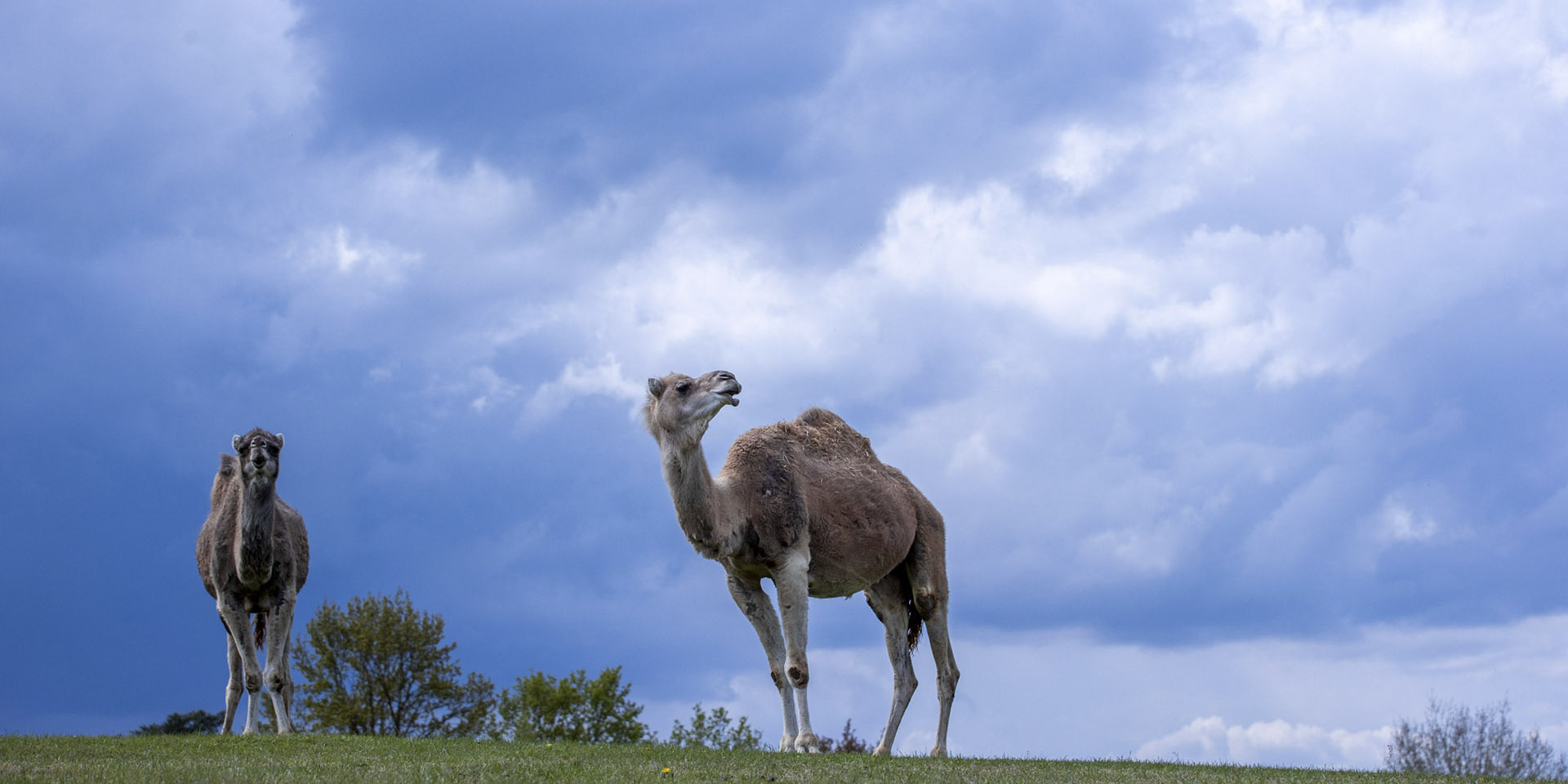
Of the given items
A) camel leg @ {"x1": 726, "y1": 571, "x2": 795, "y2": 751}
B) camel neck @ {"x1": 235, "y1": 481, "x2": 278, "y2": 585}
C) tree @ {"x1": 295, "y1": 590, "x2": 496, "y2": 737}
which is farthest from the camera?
tree @ {"x1": 295, "y1": 590, "x2": 496, "y2": 737}

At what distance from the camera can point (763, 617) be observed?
16281mm

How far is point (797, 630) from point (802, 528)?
4.39 ft

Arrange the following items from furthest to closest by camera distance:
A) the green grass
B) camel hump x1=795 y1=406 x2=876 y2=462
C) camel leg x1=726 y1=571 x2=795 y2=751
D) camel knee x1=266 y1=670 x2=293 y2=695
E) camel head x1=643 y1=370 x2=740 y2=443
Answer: camel knee x1=266 y1=670 x2=293 y2=695 → camel hump x1=795 y1=406 x2=876 y2=462 → camel leg x1=726 y1=571 x2=795 y2=751 → camel head x1=643 y1=370 x2=740 y2=443 → the green grass

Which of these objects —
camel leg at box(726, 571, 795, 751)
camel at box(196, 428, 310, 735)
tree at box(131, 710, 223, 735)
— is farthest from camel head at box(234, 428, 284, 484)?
tree at box(131, 710, 223, 735)

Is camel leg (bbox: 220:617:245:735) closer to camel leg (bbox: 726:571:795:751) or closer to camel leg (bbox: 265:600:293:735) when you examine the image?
camel leg (bbox: 265:600:293:735)

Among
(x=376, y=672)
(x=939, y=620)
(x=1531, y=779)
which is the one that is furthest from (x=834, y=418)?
(x=376, y=672)

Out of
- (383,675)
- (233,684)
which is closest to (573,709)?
(383,675)

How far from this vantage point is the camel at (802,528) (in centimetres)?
1512

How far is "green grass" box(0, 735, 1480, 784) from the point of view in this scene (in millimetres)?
11117

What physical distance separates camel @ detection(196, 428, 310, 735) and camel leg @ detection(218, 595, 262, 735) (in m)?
0.01

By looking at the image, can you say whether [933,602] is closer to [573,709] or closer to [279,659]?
[279,659]

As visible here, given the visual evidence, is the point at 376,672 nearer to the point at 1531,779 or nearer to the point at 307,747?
the point at 307,747

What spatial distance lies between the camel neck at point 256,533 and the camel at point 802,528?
676cm

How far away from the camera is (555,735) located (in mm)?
42812
